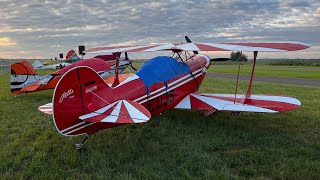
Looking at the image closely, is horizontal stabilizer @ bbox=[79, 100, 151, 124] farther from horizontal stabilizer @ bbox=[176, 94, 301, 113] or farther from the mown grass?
the mown grass

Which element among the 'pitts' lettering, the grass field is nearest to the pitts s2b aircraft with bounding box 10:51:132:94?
the grass field

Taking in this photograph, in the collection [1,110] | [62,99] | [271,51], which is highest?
[271,51]

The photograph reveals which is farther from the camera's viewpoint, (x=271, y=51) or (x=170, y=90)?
(x=170, y=90)

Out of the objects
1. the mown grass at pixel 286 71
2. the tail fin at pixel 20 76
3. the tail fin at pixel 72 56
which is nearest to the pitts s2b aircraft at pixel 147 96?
the tail fin at pixel 20 76

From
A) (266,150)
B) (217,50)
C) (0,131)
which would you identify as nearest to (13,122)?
(0,131)

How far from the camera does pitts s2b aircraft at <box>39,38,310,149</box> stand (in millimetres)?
4516

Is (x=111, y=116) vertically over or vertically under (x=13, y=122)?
over

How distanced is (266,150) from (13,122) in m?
5.95

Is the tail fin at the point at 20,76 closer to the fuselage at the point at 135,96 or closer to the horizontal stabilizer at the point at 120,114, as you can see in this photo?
the fuselage at the point at 135,96

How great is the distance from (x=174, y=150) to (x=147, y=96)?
1.35 m

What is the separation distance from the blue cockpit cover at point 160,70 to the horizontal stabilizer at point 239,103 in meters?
0.76

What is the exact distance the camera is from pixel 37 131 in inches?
257

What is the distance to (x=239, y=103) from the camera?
281 inches

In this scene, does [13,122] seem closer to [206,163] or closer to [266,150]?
[206,163]
